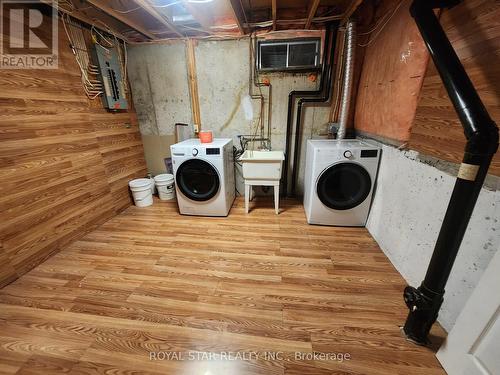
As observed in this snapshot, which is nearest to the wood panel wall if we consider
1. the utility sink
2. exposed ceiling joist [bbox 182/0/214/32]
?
the utility sink

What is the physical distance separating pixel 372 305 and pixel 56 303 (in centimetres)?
219

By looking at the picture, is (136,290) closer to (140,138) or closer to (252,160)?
(252,160)

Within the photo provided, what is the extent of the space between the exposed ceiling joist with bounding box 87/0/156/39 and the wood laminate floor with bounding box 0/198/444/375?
7.21 feet

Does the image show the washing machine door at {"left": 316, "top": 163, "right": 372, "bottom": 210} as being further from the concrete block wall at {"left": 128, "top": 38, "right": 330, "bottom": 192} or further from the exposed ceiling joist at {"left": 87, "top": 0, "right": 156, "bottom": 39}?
the exposed ceiling joist at {"left": 87, "top": 0, "right": 156, "bottom": 39}

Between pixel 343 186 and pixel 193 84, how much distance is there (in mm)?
2346

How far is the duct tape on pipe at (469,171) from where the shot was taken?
2.71ft

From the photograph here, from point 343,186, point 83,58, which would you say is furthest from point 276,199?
point 83,58

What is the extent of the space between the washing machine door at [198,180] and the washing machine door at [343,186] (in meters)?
1.20

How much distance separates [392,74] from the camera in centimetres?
180

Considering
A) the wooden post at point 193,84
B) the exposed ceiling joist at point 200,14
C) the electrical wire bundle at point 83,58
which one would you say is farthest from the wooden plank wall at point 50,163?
the exposed ceiling joist at point 200,14

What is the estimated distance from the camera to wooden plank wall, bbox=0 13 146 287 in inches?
60.6

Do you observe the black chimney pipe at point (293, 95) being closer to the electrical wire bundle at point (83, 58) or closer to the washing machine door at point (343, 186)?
the washing machine door at point (343, 186)

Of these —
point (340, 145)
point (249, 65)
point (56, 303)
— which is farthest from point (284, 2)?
point (56, 303)

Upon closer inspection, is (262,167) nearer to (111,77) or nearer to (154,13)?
(154,13)
